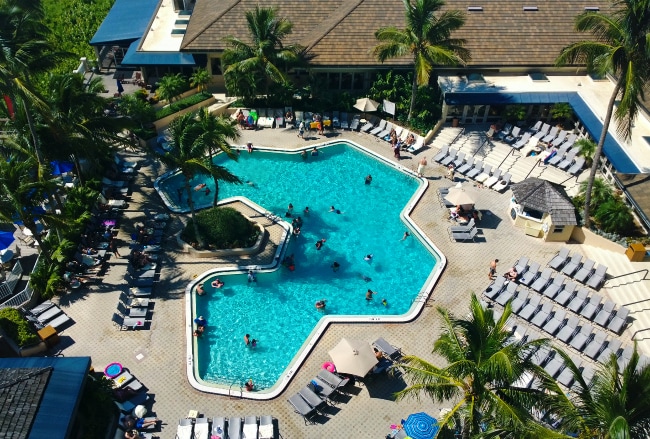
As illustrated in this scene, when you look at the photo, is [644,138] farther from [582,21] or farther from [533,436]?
[533,436]

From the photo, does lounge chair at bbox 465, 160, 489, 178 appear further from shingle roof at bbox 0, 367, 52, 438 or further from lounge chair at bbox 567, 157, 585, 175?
shingle roof at bbox 0, 367, 52, 438

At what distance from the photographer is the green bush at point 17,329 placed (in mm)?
27062

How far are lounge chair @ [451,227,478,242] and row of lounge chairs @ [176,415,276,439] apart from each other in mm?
15972

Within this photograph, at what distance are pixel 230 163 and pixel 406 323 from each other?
59.5 feet

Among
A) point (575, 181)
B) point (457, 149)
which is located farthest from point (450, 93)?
point (575, 181)

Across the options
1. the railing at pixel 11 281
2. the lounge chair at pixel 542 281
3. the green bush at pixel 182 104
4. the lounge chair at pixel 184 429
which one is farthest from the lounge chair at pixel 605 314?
the green bush at pixel 182 104

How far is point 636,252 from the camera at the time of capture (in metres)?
32.0

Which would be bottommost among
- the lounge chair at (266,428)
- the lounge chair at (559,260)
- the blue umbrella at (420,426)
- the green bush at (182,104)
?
the lounge chair at (266,428)

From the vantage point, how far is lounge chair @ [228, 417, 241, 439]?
2447cm

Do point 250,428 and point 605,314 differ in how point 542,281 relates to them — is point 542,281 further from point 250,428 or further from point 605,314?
point 250,428

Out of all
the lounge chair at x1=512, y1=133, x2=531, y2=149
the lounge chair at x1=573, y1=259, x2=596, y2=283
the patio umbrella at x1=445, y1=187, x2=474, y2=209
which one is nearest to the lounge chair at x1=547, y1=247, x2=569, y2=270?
the lounge chair at x1=573, y1=259, x2=596, y2=283

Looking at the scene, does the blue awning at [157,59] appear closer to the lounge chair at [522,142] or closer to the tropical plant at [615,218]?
the lounge chair at [522,142]

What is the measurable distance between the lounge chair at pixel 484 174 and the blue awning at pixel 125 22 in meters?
29.2

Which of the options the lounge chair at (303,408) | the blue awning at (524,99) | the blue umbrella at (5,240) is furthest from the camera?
the blue awning at (524,99)
